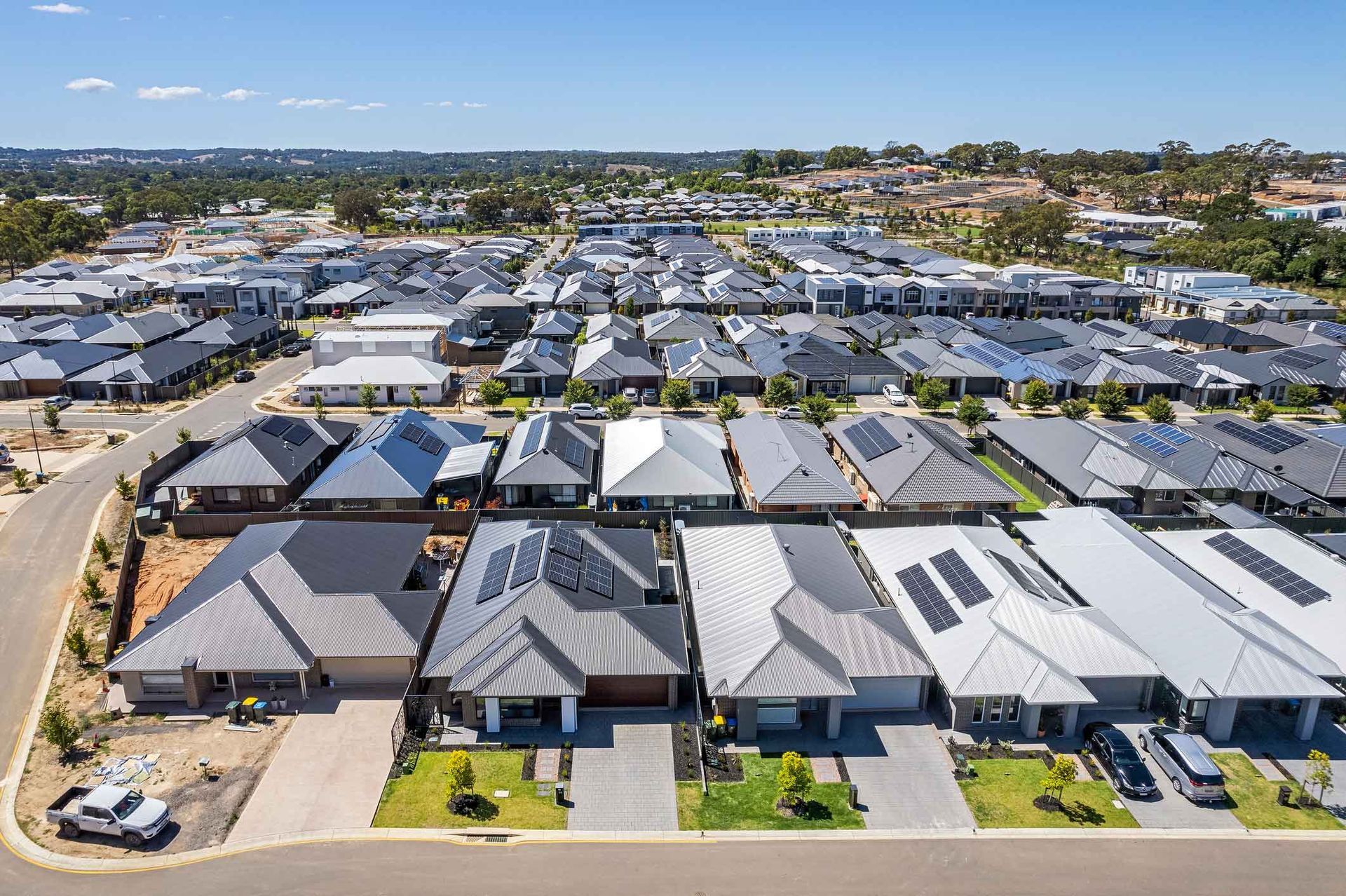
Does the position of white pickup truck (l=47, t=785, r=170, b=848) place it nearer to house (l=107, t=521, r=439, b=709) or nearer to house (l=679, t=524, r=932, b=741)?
house (l=107, t=521, r=439, b=709)

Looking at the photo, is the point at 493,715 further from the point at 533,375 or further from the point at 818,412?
the point at 533,375

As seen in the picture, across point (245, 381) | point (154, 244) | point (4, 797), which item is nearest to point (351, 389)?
point (245, 381)

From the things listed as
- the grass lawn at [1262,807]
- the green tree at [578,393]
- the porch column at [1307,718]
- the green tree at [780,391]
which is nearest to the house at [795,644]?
the grass lawn at [1262,807]

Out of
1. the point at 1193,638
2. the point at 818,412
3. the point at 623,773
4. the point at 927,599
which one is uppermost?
the point at 818,412

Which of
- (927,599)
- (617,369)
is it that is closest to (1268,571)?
(927,599)

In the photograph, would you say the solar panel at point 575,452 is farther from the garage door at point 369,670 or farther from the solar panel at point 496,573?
the garage door at point 369,670

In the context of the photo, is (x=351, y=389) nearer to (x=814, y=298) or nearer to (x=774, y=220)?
(x=814, y=298)
